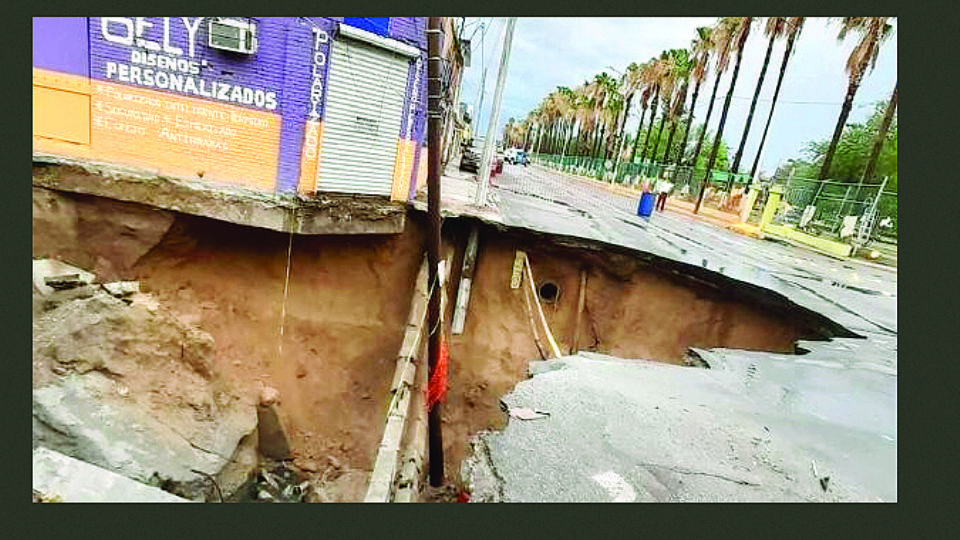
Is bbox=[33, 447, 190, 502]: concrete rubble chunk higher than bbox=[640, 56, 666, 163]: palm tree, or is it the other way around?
bbox=[640, 56, 666, 163]: palm tree

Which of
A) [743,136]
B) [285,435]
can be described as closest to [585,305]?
[285,435]

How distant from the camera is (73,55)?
7418 millimetres

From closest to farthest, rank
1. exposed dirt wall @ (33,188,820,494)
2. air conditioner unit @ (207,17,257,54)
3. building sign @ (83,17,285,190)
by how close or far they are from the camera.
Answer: building sign @ (83,17,285,190) < air conditioner unit @ (207,17,257,54) < exposed dirt wall @ (33,188,820,494)

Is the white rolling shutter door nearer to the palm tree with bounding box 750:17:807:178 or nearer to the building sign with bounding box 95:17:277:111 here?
the building sign with bounding box 95:17:277:111

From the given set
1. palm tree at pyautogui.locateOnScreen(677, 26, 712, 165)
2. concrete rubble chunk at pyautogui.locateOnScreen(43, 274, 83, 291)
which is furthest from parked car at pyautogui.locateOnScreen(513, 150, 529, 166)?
concrete rubble chunk at pyautogui.locateOnScreen(43, 274, 83, 291)

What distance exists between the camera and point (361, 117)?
8977mm

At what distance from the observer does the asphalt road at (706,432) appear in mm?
3582

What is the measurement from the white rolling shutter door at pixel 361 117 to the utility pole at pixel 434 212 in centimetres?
309

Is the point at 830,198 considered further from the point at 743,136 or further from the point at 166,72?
the point at 166,72

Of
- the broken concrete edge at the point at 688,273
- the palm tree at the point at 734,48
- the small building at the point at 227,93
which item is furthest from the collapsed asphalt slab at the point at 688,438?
the palm tree at the point at 734,48

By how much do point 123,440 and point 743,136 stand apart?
29983 millimetres

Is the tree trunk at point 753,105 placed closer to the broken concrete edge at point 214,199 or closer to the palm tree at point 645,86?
the palm tree at point 645,86

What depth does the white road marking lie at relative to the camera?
3402 millimetres

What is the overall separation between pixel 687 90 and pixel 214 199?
36155mm
